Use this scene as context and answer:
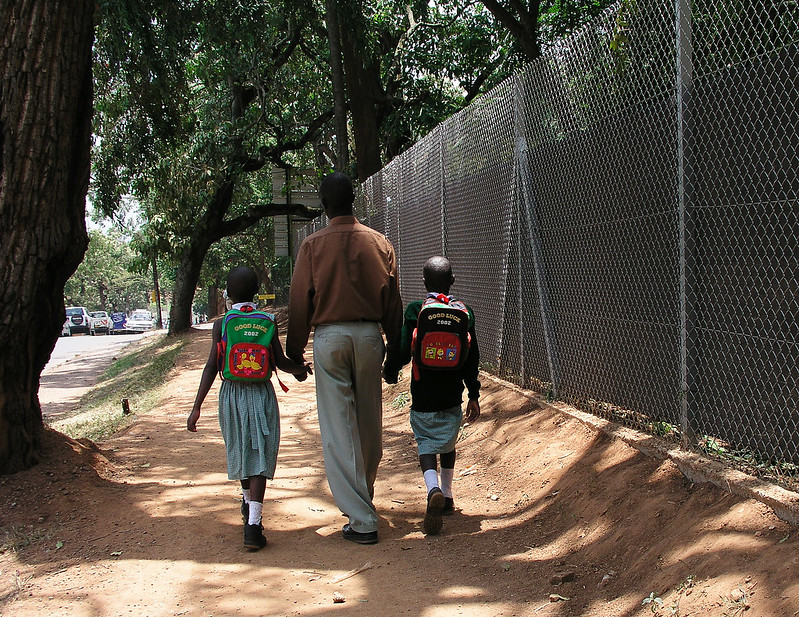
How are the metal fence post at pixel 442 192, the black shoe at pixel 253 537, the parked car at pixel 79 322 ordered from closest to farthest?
the black shoe at pixel 253 537, the metal fence post at pixel 442 192, the parked car at pixel 79 322

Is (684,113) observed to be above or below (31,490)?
above

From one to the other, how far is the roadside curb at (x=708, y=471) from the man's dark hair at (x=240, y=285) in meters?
2.33

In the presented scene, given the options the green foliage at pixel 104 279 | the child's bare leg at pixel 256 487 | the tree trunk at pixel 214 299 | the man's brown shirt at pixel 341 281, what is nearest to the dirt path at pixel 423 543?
the child's bare leg at pixel 256 487

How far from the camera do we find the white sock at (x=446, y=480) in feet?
16.4

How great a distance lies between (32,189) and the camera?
5.28m

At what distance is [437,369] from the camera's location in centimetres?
478

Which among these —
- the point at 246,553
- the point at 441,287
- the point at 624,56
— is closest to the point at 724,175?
the point at 624,56

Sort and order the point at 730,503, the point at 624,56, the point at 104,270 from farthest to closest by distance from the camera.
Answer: the point at 104,270 < the point at 624,56 < the point at 730,503

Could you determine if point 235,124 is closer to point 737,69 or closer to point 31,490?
point 31,490

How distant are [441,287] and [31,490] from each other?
2904mm

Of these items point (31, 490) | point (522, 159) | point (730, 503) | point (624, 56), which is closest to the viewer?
point (730, 503)

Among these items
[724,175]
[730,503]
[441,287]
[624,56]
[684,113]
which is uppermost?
[624,56]

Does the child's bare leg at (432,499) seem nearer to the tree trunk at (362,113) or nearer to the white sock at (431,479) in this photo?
the white sock at (431,479)

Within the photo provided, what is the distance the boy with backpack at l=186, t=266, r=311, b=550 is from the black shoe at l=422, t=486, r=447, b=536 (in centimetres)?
89
